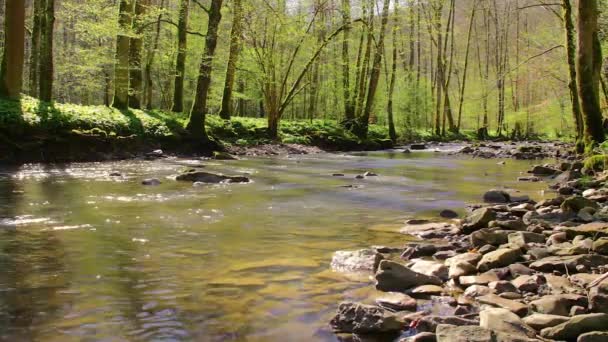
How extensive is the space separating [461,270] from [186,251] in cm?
287

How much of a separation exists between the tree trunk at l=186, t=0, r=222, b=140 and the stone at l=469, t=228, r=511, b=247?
14725 millimetres

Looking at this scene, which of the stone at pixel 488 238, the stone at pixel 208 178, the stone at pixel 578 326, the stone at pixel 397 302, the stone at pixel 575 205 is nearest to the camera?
the stone at pixel 578 326

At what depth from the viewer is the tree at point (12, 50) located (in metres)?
15.7

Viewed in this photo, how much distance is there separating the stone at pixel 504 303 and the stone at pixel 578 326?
0.42m

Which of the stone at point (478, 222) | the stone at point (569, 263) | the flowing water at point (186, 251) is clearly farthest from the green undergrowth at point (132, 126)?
the stone at point (569, 263)

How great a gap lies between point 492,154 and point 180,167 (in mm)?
15557

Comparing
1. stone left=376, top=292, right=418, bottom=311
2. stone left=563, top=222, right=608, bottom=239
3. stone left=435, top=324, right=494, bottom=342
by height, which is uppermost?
stone left=563, top=222, right=608, bottom=239

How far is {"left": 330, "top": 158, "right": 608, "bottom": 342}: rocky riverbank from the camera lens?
130 inches

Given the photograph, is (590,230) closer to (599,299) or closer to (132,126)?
(599,299)

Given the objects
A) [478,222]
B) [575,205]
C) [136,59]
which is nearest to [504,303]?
[478,222]

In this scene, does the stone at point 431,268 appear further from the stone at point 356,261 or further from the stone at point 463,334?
the stone at point 463,334

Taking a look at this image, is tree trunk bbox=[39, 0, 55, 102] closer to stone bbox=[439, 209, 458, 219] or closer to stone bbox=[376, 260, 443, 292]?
stone bbox=[439, 209, 458, 219]

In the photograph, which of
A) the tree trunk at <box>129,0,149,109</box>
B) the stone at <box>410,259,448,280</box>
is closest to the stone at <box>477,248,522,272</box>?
the stone at <box>410,259,448,280</box>

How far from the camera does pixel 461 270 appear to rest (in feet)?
15.5
